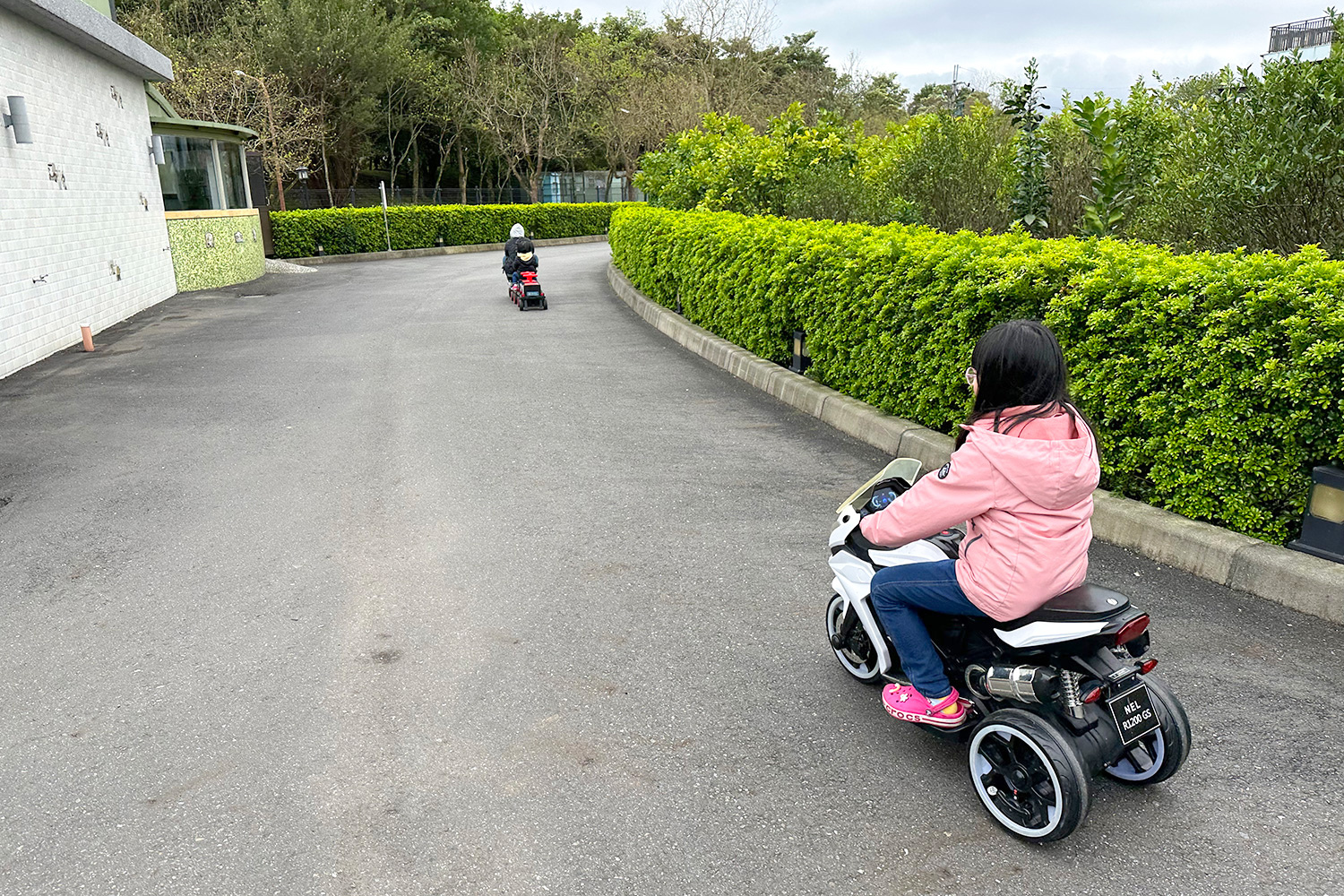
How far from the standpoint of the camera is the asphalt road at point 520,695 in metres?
2.90

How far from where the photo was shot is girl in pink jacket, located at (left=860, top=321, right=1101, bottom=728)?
9.37 feet

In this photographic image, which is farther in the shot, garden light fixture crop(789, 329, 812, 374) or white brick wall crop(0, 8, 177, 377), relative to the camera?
white brick wall crop(0, 8, 177, 377)

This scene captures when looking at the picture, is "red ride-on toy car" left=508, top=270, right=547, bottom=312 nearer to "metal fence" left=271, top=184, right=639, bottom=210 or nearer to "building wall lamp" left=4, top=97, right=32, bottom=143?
"building wall lamp" left=4, top=97, right=32, bottom=143

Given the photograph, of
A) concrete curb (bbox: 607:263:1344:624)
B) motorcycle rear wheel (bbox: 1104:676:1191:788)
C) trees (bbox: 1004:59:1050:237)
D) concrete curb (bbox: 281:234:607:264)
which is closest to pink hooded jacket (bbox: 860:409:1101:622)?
motorcycle rear wheel (bbox: 1104:676:1191:788)

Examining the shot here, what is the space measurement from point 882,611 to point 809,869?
869 millimetres

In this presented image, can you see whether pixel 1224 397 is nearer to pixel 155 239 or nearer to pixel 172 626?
pixel 172 626

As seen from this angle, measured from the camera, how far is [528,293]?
1547cm

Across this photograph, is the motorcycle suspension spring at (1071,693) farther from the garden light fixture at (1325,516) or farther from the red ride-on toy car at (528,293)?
the red ride-on toy car at (528,293)

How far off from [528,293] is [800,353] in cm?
762

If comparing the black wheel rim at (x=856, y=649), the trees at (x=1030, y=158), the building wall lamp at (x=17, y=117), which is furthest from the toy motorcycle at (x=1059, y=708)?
the building wall lamp at (x=17, y=117)

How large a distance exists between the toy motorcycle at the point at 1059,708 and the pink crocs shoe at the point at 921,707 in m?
0.05

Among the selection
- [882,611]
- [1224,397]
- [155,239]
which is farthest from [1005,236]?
[155,239]

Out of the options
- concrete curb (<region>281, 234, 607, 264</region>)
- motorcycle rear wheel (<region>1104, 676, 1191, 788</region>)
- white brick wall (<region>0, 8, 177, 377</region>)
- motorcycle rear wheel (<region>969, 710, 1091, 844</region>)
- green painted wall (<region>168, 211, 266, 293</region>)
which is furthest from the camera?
concrete curb (<region>281, 234, 607, 264</region>)

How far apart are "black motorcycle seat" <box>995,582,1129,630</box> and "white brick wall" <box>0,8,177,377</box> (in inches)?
439
